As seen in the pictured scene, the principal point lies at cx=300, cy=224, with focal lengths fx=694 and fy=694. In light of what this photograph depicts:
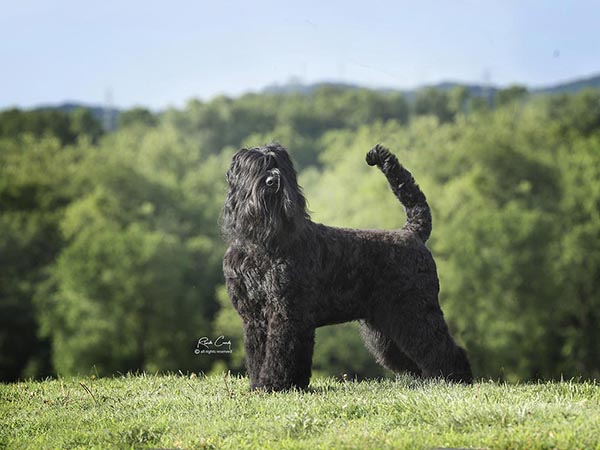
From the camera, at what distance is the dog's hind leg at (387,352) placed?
8023 mm

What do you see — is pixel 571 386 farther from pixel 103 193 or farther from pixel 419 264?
pixel 103 193

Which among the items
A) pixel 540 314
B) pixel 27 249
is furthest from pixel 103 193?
pixel 540 314

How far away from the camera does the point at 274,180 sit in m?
6.78

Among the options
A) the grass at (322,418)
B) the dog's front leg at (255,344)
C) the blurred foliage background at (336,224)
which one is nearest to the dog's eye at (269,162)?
the dog's front leg at (255,344)

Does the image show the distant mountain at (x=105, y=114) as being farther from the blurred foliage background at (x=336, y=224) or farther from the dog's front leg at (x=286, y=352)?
the dog's front leg at (x=286, y=352)

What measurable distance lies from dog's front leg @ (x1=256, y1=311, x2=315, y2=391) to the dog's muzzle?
1.24 meters

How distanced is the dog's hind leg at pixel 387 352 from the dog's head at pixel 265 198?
181 centimetres

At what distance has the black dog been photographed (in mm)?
6809

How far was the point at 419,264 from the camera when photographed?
297 inches

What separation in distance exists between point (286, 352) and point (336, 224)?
33283 mm

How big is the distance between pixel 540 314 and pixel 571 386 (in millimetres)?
29029

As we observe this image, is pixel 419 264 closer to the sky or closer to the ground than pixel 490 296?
closer to the sky

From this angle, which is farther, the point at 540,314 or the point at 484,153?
the point at 484,153

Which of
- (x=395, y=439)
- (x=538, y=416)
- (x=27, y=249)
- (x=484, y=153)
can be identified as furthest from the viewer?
(x=484, y=153)
